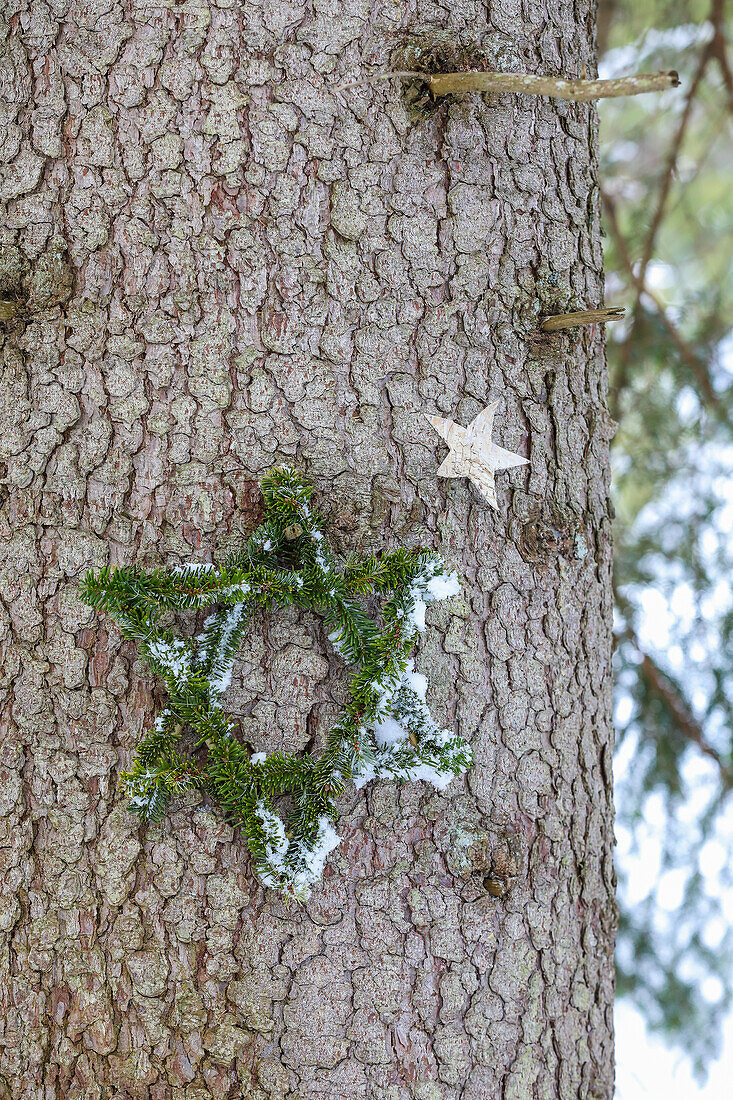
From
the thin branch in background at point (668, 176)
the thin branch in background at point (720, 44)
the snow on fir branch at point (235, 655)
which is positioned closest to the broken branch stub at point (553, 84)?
the snow on fir branch at point (235, 655)

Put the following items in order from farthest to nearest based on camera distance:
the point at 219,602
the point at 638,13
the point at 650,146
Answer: the point at 650,146
the point at 638,13
the point at 219,602

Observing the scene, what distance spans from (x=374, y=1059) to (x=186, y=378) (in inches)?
37.9

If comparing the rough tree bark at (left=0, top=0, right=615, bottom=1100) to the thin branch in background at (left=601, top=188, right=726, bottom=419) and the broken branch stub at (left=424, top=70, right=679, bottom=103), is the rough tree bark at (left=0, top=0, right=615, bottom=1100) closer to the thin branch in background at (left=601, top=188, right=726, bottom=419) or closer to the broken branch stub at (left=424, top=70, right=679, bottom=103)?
the broken branch stub at (left=424, top=70, right=679, bottom=103)

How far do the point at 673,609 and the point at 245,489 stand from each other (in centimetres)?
169

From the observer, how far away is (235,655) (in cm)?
106

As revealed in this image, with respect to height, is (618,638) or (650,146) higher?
(650,146)

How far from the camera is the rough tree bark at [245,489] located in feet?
3.46

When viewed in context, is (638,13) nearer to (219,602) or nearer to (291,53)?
(291,53)

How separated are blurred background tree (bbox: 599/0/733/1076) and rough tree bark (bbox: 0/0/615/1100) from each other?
127 cm

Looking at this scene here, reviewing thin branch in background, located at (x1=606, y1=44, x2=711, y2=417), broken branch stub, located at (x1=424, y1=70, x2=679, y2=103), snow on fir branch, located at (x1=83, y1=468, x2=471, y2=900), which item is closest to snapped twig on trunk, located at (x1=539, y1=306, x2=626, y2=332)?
broken branch stub, located at (x1=424, y1=70, x2=679, y2=103)

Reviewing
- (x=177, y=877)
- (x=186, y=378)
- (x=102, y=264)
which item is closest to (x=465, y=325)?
(x=186, y=378)

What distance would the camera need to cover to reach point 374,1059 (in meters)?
1.05

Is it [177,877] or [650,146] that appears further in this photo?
[650,146]

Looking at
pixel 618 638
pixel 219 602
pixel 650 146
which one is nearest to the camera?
pixel 219 602
